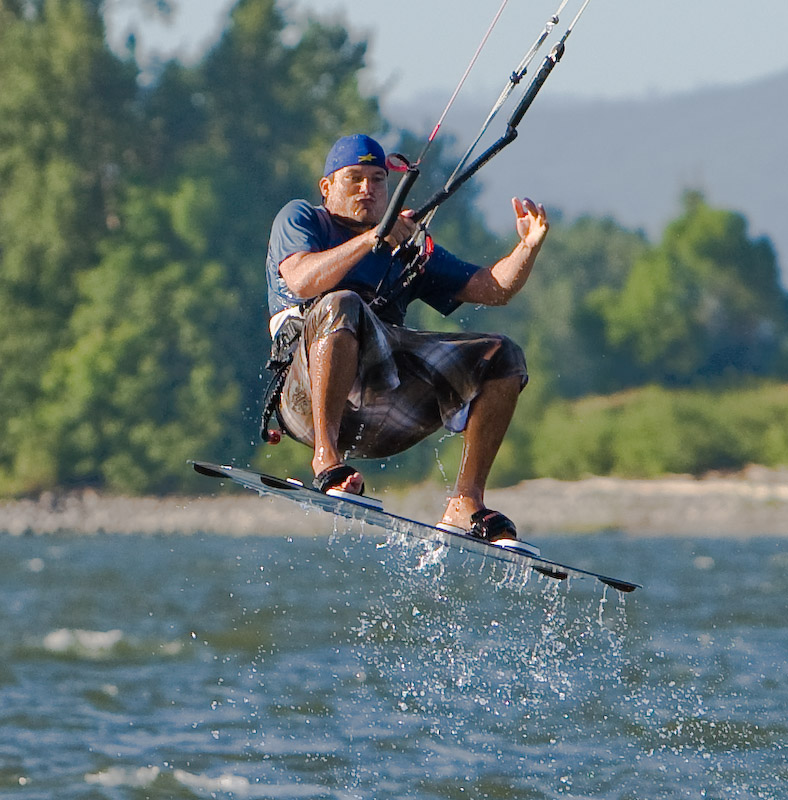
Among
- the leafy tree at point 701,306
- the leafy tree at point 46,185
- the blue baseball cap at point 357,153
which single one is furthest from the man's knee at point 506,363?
the leafy tree at point 701,306

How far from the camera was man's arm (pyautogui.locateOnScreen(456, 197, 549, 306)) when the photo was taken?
357 inches

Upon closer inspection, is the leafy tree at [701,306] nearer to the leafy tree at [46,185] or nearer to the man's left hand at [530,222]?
the leafy tree at [46,185]

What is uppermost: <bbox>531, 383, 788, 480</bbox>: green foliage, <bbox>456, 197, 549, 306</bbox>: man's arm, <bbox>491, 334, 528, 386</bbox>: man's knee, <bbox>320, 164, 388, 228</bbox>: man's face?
<bbox>531, 383, 788, 480</bbox>: green foliage

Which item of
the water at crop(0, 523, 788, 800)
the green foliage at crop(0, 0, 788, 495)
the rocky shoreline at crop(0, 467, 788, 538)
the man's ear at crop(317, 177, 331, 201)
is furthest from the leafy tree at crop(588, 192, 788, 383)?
the man's ear at crop(317, 177, 331, 201)

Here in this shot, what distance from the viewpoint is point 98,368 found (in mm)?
59906

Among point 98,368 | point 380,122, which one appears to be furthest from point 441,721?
point 380,122

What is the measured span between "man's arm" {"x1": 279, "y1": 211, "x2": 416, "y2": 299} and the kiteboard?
3.14ft

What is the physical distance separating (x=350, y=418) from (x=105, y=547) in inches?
1733

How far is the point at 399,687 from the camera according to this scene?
21922 mm

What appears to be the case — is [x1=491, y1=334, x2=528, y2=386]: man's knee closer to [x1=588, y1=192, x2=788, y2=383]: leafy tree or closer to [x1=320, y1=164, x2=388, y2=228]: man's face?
[x1=320, y1=164, x2=388, y2=228]: man's face

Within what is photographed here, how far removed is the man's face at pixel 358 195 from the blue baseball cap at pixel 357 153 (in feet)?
0.11

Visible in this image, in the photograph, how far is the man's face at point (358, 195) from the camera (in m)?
9.28

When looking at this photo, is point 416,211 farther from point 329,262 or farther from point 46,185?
point 46,185

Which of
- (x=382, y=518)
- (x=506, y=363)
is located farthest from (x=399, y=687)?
(x=382, y=518)
